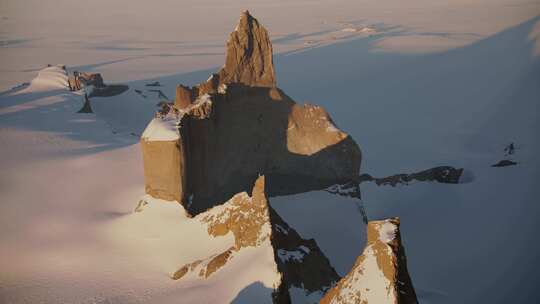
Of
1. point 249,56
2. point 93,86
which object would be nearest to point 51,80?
point 93,86

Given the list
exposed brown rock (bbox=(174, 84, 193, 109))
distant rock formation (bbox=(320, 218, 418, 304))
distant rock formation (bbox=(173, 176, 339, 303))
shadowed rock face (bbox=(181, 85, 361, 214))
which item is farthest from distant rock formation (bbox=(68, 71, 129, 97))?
distant rock formation (bbox=(320, 218, 418, 304))

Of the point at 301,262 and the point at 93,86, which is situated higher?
the point at 93,86

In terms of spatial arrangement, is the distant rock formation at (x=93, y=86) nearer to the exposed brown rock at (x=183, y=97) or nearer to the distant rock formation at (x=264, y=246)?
the exposed brown rock at (x=183, y=97)

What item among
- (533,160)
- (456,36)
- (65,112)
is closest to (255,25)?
(65,112)

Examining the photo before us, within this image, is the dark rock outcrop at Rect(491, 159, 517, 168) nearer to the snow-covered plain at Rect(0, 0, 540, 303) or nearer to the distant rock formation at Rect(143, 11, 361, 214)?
the snow-covered plain at Rect(0, 0, 540, 303)

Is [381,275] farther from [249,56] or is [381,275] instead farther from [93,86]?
[93,86]

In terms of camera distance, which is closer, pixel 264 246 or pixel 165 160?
pixel 264 246

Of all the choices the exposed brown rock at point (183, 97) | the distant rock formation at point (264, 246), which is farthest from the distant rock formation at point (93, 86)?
the distant rock formation at point (264, 246)

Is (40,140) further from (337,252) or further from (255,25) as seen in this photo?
(337,252)
